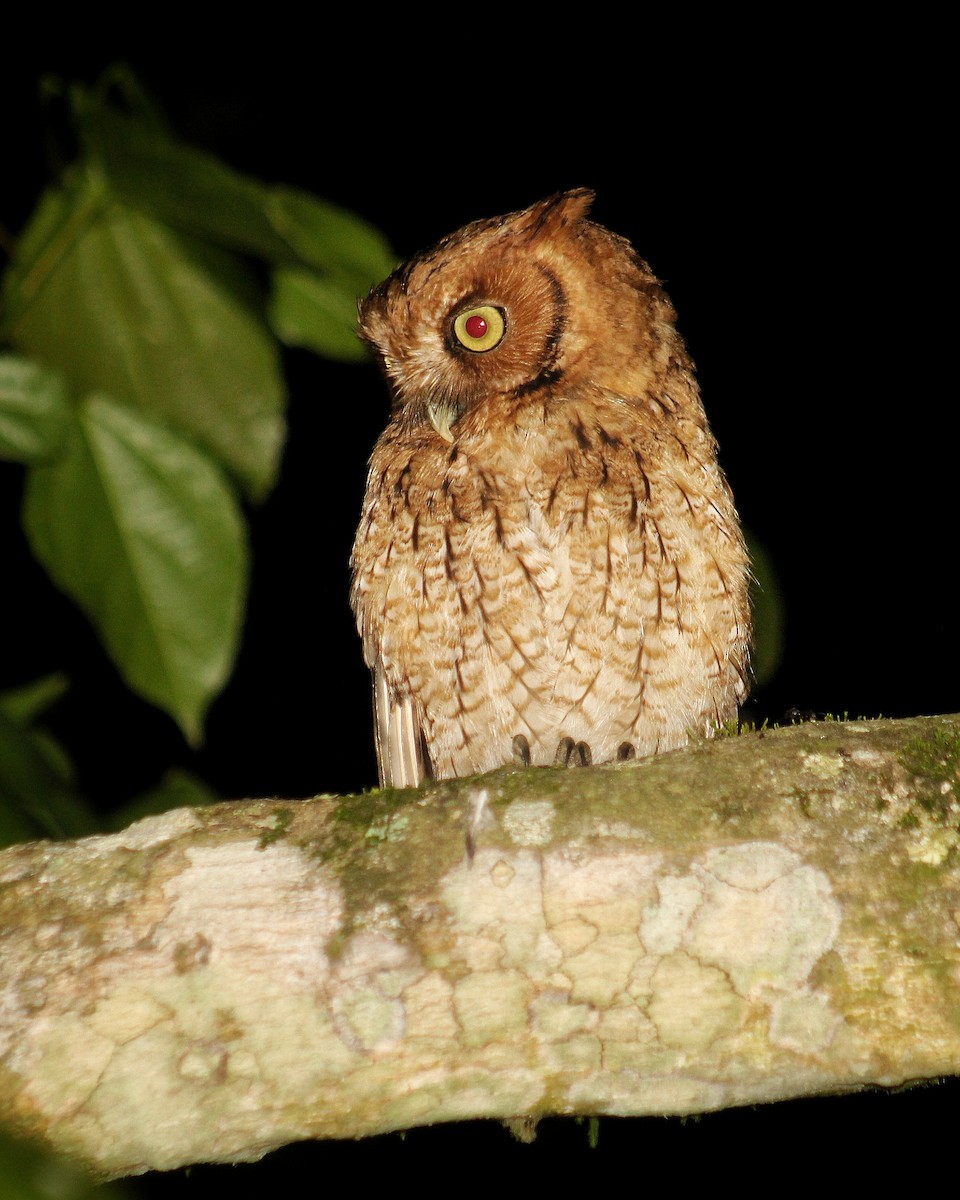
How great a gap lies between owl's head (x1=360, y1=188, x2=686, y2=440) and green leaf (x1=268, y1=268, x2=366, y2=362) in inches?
5.8

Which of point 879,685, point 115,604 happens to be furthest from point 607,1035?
point 879,685

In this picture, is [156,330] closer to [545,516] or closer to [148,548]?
[148,548]

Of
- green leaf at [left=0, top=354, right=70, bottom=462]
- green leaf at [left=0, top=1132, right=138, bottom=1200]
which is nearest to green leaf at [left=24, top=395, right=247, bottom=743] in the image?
green leaf at [left=0, top=354, right=70, bottom=462]

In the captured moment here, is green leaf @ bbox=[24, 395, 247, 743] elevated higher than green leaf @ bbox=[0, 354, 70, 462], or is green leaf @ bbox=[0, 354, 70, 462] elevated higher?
green leaf @ bbox=[0, 354, 70, 462]

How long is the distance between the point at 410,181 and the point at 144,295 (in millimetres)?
1700

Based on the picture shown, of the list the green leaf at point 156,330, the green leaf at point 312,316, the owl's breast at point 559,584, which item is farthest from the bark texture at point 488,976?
the green leaf at point 312,316

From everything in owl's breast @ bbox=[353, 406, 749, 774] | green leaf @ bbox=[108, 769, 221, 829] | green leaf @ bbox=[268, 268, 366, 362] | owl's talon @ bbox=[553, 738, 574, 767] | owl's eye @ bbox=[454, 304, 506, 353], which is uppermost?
green leaf @ bbox=[268, 268, 366, 362]

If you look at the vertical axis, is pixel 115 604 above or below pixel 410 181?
below

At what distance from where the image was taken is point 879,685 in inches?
163

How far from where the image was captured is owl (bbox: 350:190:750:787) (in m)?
2.30

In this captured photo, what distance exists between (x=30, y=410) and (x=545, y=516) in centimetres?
99

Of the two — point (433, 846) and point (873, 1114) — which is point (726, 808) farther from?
point (873, 1114)

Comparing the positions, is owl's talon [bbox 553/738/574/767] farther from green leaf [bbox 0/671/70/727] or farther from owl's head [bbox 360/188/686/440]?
green leaf [bbox 0/671/70/727]

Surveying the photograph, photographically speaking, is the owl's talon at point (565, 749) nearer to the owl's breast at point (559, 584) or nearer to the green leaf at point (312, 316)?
the owl's breast at point (559, 584)
